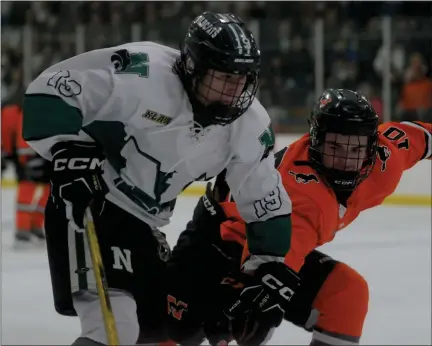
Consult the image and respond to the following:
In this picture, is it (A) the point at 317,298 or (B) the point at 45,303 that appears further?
(B) the point at 45,303

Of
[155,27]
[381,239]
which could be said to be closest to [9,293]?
[381,239]

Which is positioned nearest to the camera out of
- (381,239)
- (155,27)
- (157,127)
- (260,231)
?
(157,127)

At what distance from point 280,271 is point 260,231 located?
11 cm

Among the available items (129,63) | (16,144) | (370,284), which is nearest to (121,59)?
(129,63)

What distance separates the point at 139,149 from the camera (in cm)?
195

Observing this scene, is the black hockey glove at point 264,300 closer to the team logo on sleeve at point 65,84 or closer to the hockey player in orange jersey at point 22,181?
the team logo on sleeve at point 65,84

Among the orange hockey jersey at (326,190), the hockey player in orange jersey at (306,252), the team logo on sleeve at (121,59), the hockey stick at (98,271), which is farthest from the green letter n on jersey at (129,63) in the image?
the orange hockey jersey at (326,190)

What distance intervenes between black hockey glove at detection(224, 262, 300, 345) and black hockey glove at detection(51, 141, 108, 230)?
0.51m

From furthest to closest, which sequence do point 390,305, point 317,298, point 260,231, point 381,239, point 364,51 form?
point 364,51, point 381,239, point 390,305, point 317,298, point 260,231

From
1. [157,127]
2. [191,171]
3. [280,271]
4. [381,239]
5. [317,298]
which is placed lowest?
[381,239]

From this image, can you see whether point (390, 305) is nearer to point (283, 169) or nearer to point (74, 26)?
point (283, 169)

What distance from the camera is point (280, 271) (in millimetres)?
2096

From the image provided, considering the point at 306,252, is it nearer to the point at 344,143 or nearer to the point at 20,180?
the point at 344,143

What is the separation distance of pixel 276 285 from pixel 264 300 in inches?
2.3
